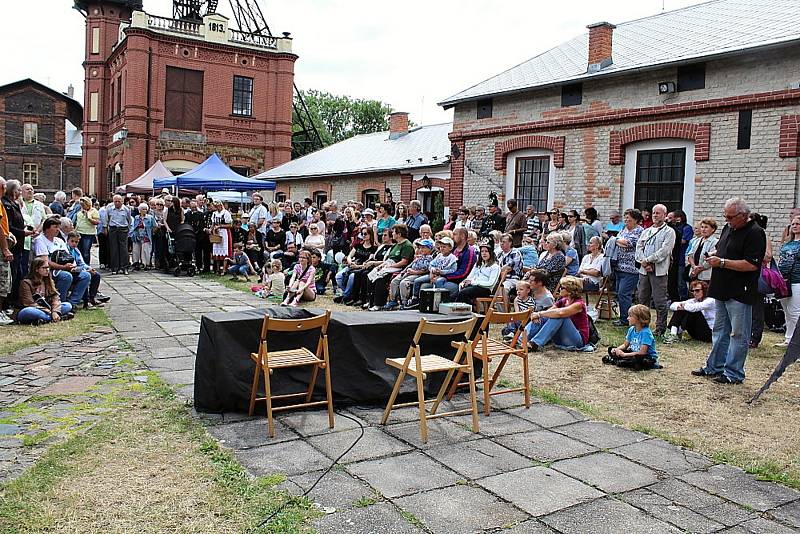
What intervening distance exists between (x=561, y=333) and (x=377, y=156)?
1925cm

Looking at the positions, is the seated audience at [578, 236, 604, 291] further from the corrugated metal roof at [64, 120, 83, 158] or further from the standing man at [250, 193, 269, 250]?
the corrugated metal roof at [64, 120, 83, 158]

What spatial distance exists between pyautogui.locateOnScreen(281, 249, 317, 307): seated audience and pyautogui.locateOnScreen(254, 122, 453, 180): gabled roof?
1019cm

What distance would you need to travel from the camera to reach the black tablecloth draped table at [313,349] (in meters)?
5.38

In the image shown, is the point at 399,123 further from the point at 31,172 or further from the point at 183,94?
the point at 31,172

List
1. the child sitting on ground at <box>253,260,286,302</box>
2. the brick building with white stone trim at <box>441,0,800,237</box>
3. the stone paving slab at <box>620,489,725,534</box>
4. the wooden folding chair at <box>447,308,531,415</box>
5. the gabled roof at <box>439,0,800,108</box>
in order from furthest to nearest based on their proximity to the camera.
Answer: the child sitting on ground at <box>253,260,286,302</box> < the gabled roof at <box>439,0,800,108</box> < the brick building with white stone trim at <box>441,0,800,237</box> < the wooden folding chair at <box>447,308,531,415</box> < the stone paving slab at <box>620,489,725,534</box>

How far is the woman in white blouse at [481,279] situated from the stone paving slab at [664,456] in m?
4.90

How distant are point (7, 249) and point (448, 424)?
6.25 metres

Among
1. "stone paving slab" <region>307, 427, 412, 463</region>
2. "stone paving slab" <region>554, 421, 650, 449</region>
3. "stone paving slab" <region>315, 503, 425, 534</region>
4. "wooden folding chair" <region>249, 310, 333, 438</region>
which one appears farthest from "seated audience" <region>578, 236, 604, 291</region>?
"stone paving slab" <region>315, 503, 425, 534</region>

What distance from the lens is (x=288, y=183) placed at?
30.6 m

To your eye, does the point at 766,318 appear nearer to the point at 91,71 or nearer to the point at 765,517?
the point at 765,517

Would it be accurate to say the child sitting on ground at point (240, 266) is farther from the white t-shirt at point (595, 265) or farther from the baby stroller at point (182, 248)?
the white t-shirt at point (595, 265)

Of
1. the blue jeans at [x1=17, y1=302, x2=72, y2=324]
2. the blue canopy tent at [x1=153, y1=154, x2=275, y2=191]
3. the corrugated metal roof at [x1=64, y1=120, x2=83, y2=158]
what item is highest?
the corrugated metal roof at [x1=64, y1=120, x2=83, y2=158]

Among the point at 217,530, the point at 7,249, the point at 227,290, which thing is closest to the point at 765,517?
the point at 217,530

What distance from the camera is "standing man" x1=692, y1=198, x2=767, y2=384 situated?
21.3ft
